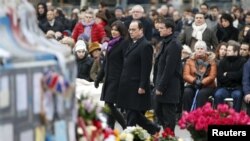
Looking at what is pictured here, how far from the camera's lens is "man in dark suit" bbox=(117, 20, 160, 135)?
489 inches

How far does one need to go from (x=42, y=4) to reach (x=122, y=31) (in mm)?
6222

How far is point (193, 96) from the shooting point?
14.8m

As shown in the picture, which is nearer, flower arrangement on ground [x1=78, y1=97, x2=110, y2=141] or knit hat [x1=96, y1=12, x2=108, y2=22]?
flower arrangement on ground [x1=78, y1=97, x2=110, y2=141]

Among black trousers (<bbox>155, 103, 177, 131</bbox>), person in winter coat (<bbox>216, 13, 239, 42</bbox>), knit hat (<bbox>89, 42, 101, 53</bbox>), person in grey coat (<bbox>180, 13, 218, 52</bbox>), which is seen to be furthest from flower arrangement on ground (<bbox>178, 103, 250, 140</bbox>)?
person in winter coat (<bbox>216, 13, 239, 42</bbox>)

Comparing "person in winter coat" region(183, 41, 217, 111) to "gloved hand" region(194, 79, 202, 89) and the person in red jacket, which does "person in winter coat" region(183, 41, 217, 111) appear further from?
the person in red jacket

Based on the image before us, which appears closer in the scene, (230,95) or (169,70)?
(169,70)

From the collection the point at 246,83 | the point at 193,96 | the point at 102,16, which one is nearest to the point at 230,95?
the point at 246,83

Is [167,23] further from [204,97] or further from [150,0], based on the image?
[150,0]

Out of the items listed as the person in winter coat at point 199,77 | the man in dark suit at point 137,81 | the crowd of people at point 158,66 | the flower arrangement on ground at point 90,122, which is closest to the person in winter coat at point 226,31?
the crowd of people at point 158,66

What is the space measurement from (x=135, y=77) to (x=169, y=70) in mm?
495

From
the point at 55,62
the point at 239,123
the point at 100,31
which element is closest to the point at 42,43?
the point at 55,62

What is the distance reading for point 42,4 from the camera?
19125 mm

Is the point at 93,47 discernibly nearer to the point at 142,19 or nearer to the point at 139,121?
the point at 142,19

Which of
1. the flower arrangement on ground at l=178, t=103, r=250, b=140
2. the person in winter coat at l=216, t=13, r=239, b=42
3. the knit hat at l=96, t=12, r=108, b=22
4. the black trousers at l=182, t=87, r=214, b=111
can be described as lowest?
the black trousers at l=182, t=87, r=214, b=111
